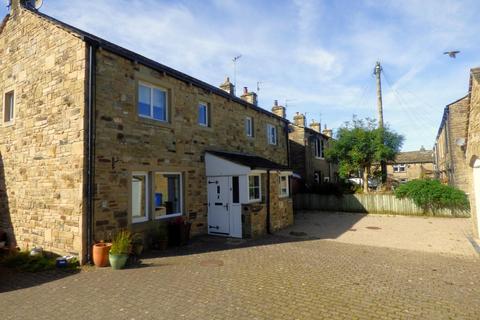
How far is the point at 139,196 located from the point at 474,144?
1117 cm

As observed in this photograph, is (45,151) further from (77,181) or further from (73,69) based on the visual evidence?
(73,69)

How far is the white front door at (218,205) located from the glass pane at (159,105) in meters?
3.23

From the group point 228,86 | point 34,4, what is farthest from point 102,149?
point 228,86

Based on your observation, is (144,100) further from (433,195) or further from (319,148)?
(319,148)

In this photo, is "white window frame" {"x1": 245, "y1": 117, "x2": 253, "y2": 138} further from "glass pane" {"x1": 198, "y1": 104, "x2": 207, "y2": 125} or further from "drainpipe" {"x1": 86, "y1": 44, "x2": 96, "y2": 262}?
"drainpipe" {"x1": 86, "y1": 44, "x2": 96, "y2": 262}

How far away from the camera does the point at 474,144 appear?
33.2 ft

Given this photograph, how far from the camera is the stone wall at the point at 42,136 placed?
28.0 ft

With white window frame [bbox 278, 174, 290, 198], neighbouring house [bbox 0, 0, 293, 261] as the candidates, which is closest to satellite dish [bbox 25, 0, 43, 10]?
neighbouring house [bbox 0, 0, 293, 261]

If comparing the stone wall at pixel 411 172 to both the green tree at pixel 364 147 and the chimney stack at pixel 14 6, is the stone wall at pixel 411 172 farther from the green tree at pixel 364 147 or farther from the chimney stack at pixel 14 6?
the chimney stack at pixel 14 6

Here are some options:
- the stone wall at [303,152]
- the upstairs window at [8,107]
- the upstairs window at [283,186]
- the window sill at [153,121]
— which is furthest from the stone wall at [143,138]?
the stone wall at [303,152]

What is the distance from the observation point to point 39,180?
9562 millimetres

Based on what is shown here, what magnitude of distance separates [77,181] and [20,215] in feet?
12.3

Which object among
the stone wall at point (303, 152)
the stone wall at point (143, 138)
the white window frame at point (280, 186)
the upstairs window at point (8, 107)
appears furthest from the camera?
the stone wall at point (303, 152)

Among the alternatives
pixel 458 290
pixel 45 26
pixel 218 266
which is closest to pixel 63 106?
pixel 45 26
